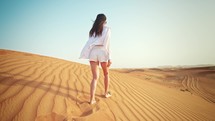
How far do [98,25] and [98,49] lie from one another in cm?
48

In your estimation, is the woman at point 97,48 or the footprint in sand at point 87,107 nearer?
the footprint in sand at point 87,107

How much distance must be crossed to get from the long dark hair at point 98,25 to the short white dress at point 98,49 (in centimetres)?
8

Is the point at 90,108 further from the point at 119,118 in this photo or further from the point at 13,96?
the point at 13,96

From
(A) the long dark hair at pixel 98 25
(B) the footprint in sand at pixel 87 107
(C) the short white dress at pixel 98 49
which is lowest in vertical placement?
(B) the footprint in sand at pixel 87 107

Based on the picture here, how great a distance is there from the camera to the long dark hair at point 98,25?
3.33m

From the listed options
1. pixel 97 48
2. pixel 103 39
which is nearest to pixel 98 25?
pixel 103 39

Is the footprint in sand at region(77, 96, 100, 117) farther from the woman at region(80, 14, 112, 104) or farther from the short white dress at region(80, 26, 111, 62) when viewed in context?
the short white dress at region(80, 26, 111, 62)

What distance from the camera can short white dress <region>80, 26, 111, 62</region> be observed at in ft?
10.8

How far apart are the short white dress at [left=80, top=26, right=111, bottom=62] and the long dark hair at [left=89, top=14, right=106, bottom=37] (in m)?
0.08

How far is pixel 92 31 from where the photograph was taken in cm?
339

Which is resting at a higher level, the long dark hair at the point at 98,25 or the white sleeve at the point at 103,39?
the long dark hair at the point at 98,25

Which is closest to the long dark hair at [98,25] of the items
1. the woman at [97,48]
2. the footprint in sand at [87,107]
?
the woman at [97,48]

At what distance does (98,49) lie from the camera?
333cm

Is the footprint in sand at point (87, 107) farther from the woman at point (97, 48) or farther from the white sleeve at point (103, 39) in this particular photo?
the white sleeve at point (103, 39)
